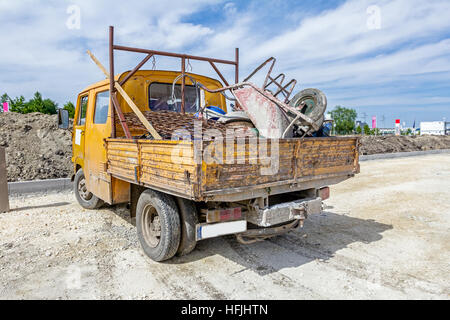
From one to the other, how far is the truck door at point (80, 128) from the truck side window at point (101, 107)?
1.81 feet

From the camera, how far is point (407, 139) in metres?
25.9

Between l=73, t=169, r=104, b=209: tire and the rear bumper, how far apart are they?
12.3ft

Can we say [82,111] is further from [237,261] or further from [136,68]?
[237,261]

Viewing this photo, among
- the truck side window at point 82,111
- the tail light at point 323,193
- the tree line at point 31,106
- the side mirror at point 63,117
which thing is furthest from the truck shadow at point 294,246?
the tree line at point 31,106

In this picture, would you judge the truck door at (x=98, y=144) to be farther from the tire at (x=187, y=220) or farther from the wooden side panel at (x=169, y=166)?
the tire at (x=187, y=220)

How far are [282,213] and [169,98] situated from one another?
3154 mm

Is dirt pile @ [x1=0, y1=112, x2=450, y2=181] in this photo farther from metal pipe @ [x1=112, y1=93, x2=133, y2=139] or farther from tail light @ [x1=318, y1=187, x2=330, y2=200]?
tail light @ [x1=318, y1=187, x2=330, y2=200]

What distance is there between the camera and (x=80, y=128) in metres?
6.00

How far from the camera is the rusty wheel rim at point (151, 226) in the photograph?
12.6ft

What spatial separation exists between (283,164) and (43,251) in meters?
3.26

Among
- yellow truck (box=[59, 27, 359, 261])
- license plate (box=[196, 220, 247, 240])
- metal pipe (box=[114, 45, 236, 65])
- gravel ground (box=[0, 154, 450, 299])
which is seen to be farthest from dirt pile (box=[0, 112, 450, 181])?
license plate (box=[196, 220, 247, 240])

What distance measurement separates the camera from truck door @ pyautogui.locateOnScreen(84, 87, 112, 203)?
483cm

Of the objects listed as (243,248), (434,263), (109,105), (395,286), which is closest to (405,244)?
(434,263)

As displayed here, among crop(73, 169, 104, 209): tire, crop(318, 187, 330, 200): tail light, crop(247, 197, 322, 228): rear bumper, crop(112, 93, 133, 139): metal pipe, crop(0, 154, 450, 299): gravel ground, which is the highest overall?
crop(112, 93, 133, 139): metal pipe
